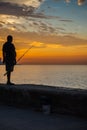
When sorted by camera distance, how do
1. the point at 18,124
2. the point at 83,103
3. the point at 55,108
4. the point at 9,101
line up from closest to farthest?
the point at 18,124
the point at 83,103
the point at 55,108
the point at 9,101

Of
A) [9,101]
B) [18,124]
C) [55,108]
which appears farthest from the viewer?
[9,101]

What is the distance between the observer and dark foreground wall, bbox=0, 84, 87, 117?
1071 cm

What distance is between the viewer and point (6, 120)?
10352 millimetres

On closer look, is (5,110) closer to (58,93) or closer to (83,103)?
(58,93)

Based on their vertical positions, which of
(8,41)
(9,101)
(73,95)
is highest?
(8,41)

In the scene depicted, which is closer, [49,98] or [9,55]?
[49,98]

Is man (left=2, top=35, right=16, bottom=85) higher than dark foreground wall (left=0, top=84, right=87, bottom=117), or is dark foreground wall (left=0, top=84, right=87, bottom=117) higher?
man (left=2, top=35, right=16, bottom=85)

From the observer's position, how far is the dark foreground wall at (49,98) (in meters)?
10.7

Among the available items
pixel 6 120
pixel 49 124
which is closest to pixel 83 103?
pixel 49 124

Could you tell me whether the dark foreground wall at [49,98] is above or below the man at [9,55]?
below

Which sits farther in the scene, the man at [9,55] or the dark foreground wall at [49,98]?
the man at [9,55]

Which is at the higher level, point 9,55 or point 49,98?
point 9,55

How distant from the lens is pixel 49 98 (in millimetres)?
11500

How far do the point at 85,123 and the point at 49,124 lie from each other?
0.83 m
